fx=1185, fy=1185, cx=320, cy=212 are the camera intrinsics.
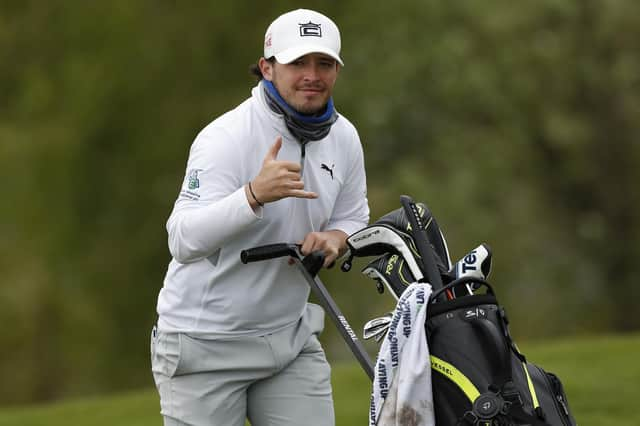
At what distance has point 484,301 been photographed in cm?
334

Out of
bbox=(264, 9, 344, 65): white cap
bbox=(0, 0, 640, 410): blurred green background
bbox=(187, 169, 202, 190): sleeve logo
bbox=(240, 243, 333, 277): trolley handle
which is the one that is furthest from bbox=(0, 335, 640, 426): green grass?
bbox=(0, 0, 640, 410): blurred green background

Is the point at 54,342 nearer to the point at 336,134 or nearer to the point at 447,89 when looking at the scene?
the point at 447,89

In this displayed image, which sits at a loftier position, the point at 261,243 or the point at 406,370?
the point at 261,243

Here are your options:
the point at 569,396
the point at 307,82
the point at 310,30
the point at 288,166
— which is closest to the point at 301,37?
the point at 310,30

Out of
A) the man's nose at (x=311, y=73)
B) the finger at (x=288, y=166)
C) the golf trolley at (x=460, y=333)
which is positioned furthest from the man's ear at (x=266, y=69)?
the golf trolley at (x=460, y=333)

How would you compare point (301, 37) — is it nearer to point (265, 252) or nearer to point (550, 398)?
point (265, 252)

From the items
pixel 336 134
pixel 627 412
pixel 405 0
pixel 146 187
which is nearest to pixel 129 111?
pixel 146 187

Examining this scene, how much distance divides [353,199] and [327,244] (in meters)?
0.38

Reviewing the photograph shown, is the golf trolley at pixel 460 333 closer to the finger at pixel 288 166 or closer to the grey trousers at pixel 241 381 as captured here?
the finger at pixel 288 166

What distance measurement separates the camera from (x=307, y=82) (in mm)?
3770

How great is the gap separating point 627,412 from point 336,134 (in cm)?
427

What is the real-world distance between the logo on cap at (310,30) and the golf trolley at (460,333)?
646mm

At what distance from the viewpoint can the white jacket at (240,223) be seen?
3627 millimetres

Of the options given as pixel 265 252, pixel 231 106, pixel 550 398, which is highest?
pixel 231 106
